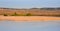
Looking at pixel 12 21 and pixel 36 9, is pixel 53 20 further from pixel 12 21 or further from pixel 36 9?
pixel 12 21

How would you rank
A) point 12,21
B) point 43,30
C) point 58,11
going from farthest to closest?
point 58,11 → point 12,21 → point 43,30

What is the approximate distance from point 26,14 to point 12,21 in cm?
71

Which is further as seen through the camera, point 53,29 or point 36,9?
point 36,9

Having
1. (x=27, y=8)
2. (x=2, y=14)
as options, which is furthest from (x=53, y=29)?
(x=2, y=14)

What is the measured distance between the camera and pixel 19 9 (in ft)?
19.3

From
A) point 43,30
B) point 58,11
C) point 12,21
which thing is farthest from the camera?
point 58,11

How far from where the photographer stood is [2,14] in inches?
247

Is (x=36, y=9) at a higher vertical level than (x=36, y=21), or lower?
higher

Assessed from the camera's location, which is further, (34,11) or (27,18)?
(34,11)

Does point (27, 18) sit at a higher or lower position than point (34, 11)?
lower

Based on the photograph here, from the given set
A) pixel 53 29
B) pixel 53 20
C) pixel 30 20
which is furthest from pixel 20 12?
pixel 53 29

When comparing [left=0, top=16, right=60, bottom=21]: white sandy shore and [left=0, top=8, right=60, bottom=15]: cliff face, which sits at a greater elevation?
[left=0, top=8, right=60, bottom=15]: cliff face

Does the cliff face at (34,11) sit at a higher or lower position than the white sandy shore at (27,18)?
higher

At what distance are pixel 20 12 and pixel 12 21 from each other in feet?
1.72
